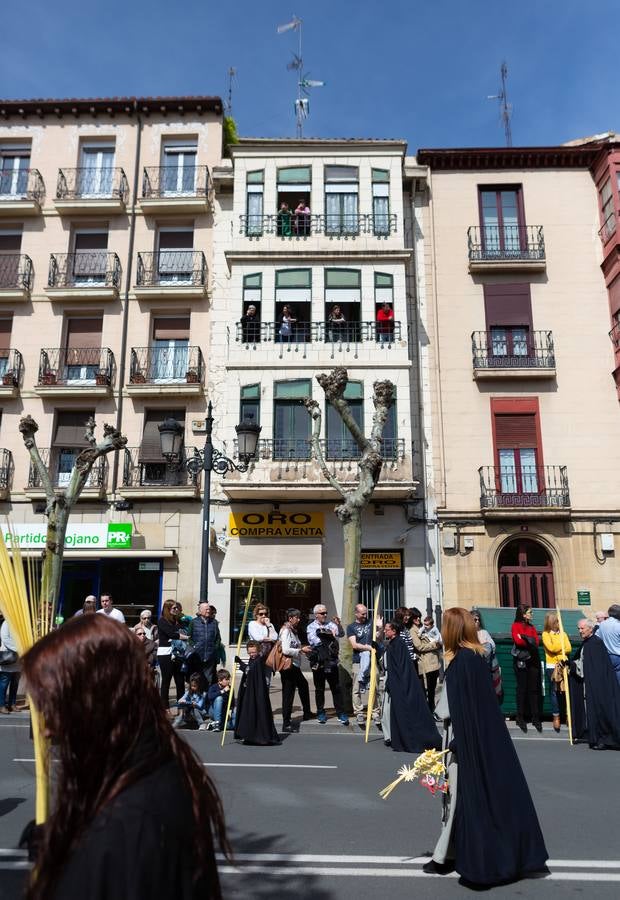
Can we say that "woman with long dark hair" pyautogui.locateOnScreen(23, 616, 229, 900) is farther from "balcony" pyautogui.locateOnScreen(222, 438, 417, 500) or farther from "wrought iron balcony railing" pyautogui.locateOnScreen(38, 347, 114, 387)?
"wrought iron balcony railing" pyautogui.locateOnScreen(38, 347, 114, 387)

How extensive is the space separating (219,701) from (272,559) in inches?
356

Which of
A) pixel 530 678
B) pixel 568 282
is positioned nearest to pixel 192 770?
pixel 530 678

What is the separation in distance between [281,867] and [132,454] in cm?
1772

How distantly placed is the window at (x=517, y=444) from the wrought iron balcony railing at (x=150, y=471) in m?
9.29

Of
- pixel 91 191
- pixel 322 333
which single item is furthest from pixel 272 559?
pixel 91 191

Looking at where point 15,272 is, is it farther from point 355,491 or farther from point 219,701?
point 219,701

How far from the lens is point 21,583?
2838 millimetres

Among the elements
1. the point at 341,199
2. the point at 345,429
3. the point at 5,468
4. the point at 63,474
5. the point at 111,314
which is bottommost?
the point at 63,474

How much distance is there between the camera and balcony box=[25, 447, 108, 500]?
2094 cm

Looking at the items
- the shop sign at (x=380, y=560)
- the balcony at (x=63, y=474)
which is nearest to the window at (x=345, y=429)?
the shop sign at (x=380, y=560)

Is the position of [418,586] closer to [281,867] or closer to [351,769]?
[351,769]

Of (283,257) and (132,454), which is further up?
(283,257)

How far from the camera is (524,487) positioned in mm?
20922

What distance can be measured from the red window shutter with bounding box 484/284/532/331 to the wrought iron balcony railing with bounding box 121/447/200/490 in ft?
34.0
